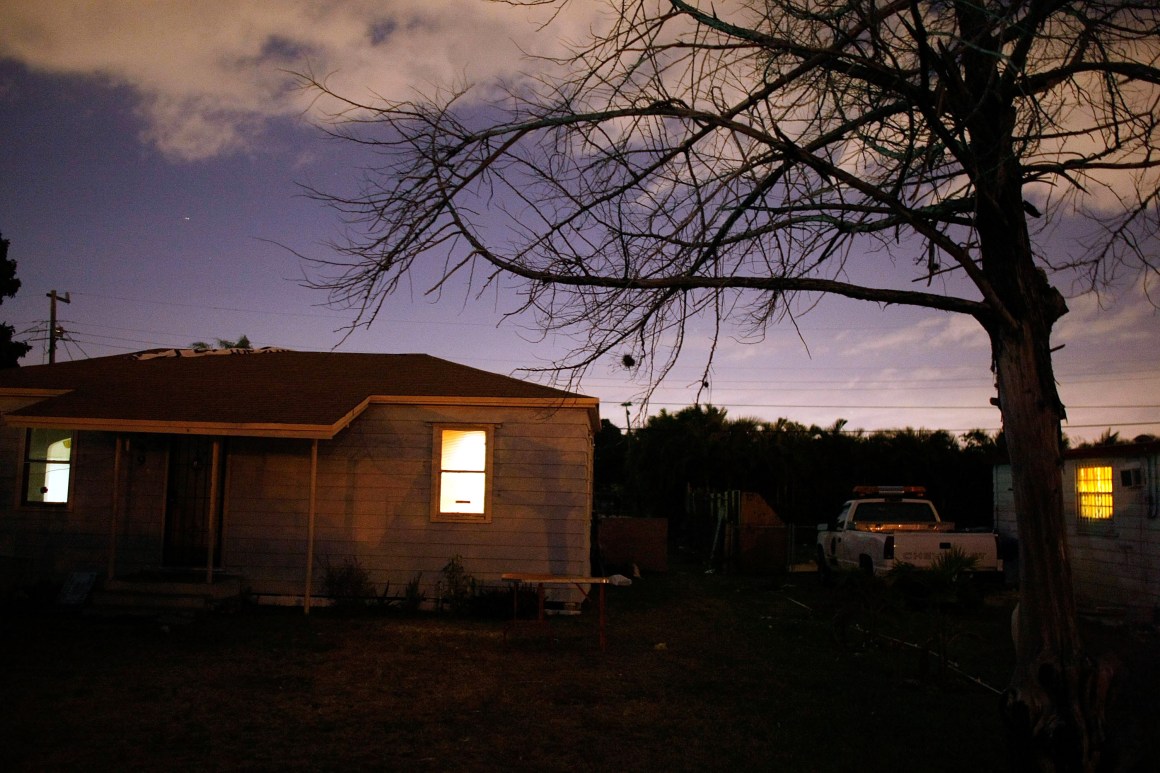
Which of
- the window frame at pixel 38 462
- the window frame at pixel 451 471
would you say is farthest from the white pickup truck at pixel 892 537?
the window frame at pixel 38 462

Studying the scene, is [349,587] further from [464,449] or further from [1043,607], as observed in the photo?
[1043,607]

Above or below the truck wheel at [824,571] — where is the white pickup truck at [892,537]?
above

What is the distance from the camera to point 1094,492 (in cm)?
1552

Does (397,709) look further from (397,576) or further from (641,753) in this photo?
(397,576)

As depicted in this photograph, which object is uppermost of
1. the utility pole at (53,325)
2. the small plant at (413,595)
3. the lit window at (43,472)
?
the utility pole at (53,325)

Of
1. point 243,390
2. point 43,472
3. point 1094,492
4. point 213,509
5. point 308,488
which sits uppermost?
point 243,390

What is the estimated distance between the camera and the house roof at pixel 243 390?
41.5 ft

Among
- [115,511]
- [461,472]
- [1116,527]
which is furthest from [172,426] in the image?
[1116,527]

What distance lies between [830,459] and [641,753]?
2664 centimetres

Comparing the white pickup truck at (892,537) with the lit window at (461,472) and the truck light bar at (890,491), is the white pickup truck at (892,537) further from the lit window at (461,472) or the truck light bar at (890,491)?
the lit window at (461,472)

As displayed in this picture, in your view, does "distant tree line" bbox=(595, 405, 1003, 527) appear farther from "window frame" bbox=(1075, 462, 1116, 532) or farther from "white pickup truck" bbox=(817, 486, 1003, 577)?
"window frame" bbox=(1075, 462, 1116, 532)

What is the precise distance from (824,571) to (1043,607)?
561 inches

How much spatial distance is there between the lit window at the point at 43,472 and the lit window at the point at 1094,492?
16.7m

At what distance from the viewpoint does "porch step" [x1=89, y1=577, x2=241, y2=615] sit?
12498 millimetres
